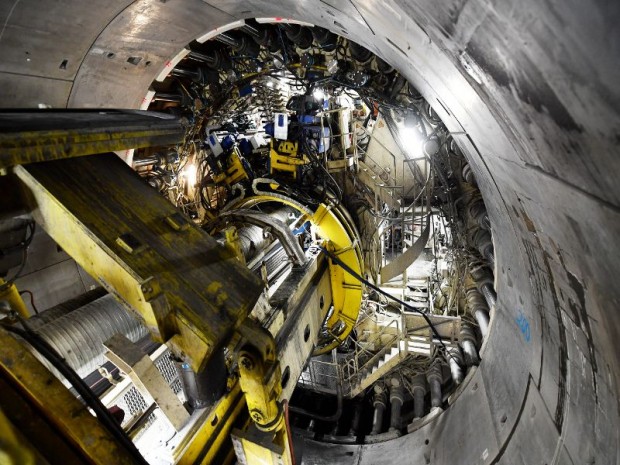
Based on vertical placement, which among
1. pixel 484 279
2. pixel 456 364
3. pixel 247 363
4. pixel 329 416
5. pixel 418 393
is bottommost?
pixel 329 416

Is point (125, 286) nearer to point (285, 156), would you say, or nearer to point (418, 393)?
point (285, 156)

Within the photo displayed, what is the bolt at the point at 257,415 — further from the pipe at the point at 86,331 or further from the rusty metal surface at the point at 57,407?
the pipe at the point at 86,331

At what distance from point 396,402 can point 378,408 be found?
1.39ft

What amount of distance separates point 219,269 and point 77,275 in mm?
3193

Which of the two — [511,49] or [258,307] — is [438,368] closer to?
[258,307]

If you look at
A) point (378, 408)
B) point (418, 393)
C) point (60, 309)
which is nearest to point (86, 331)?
point (60, 309)

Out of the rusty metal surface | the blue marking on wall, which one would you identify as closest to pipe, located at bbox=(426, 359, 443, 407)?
the blue marking on wall

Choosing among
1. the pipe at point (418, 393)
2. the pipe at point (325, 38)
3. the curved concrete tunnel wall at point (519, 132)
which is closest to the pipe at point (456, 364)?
the curved concrete tunnel wall at point (519, 132)

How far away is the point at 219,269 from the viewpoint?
1.95 metres

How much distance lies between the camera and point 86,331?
2.36 m

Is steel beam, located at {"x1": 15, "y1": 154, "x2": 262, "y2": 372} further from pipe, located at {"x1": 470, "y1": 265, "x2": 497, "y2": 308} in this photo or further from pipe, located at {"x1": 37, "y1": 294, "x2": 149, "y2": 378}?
pipe, located at {"x1": 470, "y1": 265, "x2": 497, "y2": 308}

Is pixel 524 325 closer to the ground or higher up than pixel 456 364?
higher up

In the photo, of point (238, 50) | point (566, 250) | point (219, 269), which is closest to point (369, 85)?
point (238, 50)

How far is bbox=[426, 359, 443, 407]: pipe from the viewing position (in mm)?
5119
